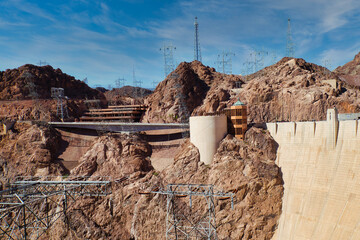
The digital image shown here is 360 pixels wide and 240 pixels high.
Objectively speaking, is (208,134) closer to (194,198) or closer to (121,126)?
(194,198)

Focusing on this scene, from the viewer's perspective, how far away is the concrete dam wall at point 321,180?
37.3m

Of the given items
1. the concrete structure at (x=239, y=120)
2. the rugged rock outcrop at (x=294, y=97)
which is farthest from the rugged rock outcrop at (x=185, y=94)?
the concrete structure at (x=239, y=120)

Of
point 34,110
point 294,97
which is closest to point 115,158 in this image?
point 34,110

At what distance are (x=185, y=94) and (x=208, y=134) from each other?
3172 cm

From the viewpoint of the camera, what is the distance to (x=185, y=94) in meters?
82.9

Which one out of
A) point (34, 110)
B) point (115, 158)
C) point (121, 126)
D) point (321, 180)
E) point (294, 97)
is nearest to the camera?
point (321, 180)

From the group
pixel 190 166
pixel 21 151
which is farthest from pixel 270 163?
pixel 21 151

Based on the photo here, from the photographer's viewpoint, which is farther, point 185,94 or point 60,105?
point 60,105

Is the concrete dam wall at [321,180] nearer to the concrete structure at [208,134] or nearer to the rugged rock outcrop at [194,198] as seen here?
the rugged rock outcrop at [194,198]

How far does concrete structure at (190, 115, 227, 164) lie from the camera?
2125 inches

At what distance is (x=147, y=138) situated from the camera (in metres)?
71.2

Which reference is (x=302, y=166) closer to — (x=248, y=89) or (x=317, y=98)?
(x=317, y=98)

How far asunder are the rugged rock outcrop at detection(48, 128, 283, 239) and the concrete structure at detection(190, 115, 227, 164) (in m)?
1.60

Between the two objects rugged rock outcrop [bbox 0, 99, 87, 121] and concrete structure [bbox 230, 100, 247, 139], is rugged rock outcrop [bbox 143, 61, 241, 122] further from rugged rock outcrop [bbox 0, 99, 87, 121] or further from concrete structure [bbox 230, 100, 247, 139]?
rugged rock outcrop [bbox 0, 99, 87, 121]
